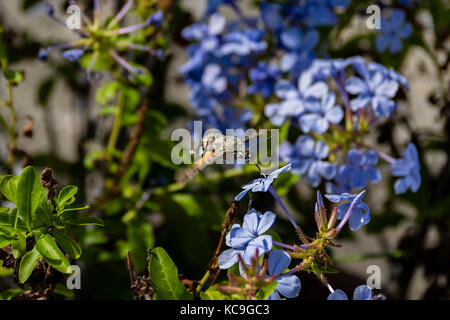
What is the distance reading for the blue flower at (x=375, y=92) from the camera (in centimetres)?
124

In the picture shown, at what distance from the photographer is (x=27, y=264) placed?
0.90 metres

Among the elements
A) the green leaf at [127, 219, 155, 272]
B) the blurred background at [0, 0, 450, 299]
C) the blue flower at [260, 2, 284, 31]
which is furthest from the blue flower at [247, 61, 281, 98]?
the green leaf at [127, 219, 155, 272]

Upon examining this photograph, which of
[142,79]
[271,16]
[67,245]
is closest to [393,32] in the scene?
[271,16]

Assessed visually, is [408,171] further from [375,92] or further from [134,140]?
[134,140]

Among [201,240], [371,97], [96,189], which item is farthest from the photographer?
[96,189]

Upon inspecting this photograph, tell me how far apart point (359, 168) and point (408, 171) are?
107mm

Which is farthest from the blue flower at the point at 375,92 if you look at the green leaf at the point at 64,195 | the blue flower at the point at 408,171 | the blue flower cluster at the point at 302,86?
the green leaf at the point at 64,195

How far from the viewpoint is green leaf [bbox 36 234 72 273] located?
887 mm

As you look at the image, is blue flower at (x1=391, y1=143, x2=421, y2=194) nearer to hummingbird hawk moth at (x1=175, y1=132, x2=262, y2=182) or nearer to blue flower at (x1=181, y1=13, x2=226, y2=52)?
hummingbird hawk moth at (x1=175, y1=132, x2=262, y2=182)

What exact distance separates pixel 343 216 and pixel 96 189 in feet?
3.76

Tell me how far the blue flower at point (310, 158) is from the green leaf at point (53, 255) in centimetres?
60

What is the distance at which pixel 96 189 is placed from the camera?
1.89 meters

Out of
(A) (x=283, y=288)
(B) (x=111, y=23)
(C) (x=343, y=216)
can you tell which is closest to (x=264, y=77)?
(B) (x=111, y=23)
